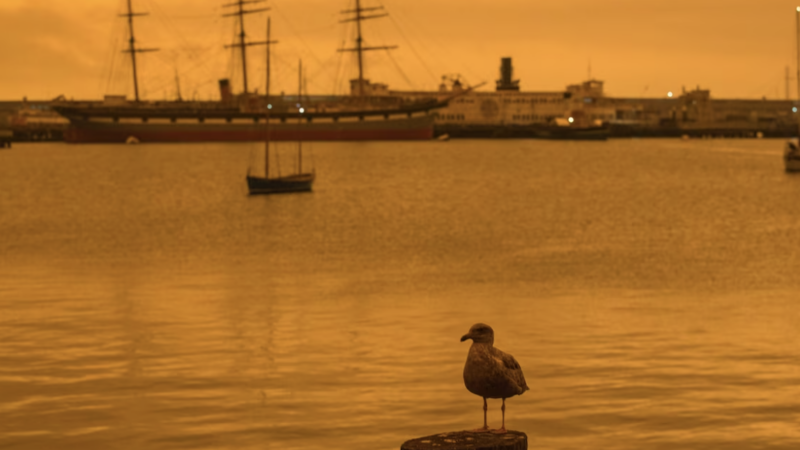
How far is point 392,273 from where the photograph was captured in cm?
2386

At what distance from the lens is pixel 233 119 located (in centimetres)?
13400

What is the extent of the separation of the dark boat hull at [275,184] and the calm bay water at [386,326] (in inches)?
270

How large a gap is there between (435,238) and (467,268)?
285 inches

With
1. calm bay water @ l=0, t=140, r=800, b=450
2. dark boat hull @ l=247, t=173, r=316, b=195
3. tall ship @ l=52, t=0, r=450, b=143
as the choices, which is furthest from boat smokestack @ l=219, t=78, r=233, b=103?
calm bay water @ l=0, t=140, r=800, b=450

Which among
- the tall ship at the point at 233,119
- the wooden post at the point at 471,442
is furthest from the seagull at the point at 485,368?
the tall ship at the point at 233,119

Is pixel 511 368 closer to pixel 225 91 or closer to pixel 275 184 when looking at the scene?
pixel 275 184

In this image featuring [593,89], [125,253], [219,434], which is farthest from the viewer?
[593,89]

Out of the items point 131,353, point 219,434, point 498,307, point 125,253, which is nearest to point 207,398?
point 219,434

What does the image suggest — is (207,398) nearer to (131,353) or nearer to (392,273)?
(131,353)

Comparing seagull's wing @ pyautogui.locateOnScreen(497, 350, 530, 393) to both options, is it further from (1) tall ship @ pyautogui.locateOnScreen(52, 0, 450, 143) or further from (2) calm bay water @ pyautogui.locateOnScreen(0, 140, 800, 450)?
(1) tall ship @ pyautogui.locateOnScreen(52, 0, 450, 143)

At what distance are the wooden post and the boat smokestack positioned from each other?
134 meters

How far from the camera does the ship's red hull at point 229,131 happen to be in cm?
13438

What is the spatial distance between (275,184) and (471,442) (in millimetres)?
41594

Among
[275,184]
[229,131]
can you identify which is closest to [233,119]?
[229,131]
